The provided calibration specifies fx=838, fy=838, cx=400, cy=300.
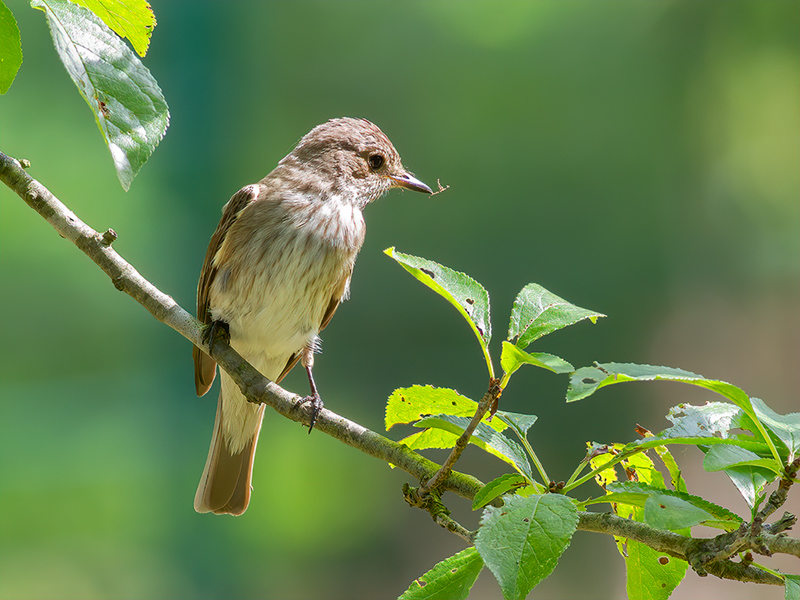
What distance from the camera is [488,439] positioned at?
1106 mm

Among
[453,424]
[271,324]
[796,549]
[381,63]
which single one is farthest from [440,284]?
[381,63]

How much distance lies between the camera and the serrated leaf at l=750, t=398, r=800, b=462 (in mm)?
966

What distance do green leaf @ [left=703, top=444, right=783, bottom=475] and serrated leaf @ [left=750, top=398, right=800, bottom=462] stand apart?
28mm

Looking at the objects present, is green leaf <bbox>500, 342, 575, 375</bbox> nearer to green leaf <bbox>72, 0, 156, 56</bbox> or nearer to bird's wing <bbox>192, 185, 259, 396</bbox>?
green leaf <bbox>72, 0, 156, 56</bbox>

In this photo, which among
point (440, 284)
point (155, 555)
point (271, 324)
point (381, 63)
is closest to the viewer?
point (440, 284)

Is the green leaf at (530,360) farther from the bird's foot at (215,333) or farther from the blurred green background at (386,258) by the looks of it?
the blurred green background at (386,258)

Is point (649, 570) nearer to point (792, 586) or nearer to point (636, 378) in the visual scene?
point (792, 586)

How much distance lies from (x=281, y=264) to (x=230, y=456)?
71 centimetres

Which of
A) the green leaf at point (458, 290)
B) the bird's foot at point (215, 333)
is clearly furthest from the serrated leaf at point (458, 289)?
the bird's foot at point (215, 333)

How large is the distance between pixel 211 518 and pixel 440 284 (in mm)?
4898

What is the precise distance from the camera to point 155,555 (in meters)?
5.37

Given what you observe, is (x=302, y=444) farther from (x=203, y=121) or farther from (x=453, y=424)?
(x=453, y=424)

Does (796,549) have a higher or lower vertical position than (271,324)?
higher

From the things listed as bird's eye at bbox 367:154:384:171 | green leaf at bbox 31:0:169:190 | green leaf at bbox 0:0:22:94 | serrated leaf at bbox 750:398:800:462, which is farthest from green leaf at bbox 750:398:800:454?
bird's eye at bbox 367:154:384:171
